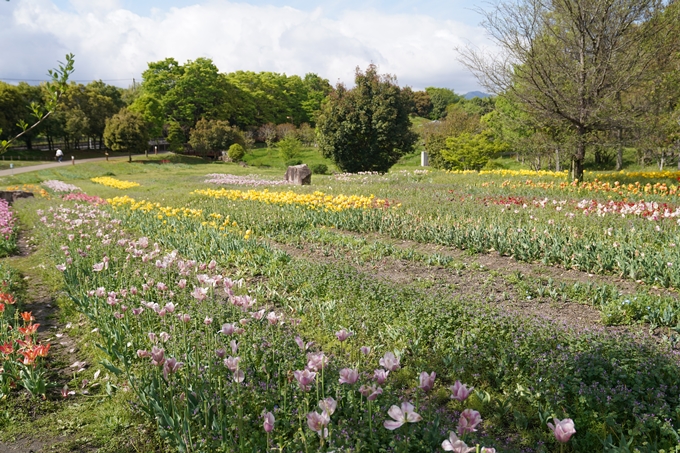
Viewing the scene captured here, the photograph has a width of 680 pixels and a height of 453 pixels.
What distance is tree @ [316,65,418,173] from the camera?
25484 millimetres

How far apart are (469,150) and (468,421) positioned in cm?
2967

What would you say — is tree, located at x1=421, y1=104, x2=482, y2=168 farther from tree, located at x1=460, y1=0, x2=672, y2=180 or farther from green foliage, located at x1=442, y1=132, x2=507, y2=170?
tree, located at x1=460, y1=0, x2=672, y2=180

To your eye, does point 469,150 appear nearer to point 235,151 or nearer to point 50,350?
point 235,151

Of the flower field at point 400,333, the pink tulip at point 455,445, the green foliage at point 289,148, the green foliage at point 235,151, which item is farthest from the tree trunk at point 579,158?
the green foliage at point 235,151

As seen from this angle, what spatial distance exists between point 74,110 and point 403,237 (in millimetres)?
47145

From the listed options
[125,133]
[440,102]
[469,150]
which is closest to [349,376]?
[469,150]

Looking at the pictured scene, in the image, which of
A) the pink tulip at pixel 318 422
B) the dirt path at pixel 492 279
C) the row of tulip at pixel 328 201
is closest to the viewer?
the pink tulip at pixel 318 422

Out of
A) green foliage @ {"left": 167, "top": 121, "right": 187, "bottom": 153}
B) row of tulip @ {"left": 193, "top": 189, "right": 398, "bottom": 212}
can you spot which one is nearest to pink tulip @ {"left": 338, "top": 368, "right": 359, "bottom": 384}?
row of tulip @ {"left": 193, "top": 189, "right": 398, "bottom": 212}

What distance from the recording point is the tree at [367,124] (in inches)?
1003

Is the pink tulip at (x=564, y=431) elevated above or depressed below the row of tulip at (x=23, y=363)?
above

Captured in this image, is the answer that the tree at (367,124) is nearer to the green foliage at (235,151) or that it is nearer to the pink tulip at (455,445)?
the green foliage at (235,151)

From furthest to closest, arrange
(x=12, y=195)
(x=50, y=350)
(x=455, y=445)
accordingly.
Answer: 1. (x=12, y=195)
2. (x=50, y=350)
3. (x=455, y=445)

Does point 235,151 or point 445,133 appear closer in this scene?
point 445,133

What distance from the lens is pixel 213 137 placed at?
47.0 m
